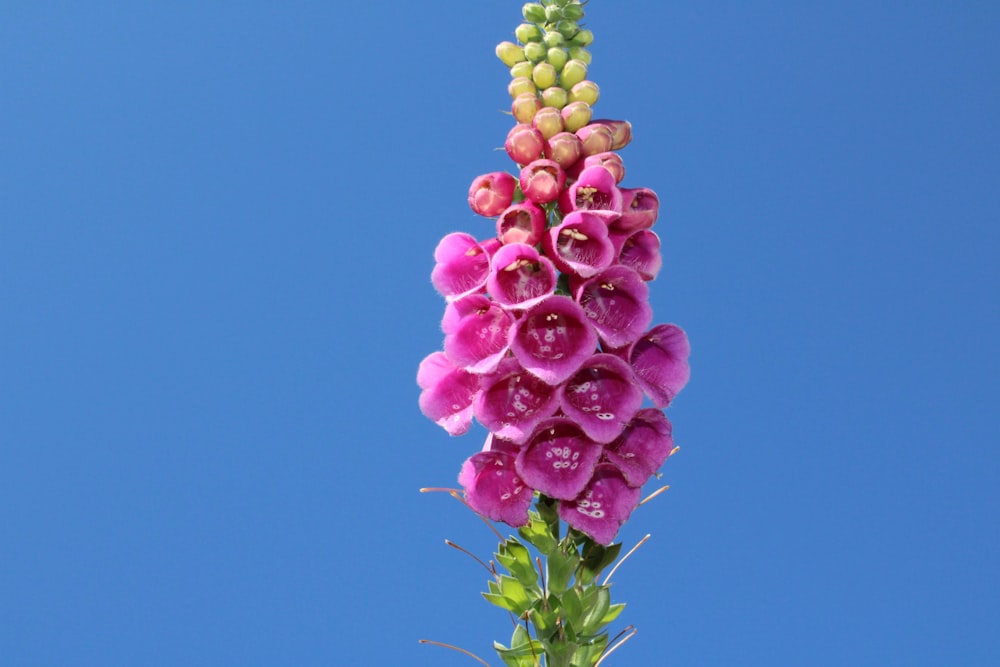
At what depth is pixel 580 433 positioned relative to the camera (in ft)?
14.0

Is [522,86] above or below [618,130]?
above

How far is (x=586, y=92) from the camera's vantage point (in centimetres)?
464

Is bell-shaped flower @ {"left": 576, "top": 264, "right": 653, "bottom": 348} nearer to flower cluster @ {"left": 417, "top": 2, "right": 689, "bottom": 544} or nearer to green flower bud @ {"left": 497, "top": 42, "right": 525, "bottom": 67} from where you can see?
flower cluster @ {"left": 417, "top": 2, "right": 689, "bottom": 544}

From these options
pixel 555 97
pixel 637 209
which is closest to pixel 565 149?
pixel 555 97

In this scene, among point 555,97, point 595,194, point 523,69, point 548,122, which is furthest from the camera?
point 523,69

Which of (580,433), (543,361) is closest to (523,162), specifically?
(543,361)

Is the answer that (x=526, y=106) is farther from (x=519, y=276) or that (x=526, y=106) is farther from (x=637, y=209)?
(x=519, y=276)

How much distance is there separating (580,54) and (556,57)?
0.15 meters

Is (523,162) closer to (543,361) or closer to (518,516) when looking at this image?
(543,361)

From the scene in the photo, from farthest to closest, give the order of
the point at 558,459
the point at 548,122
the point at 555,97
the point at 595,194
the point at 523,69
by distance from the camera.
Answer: the point at 523,69 → the point at 555,97 → the point at 548,122 → the point at 595,194 → the point at 558,459

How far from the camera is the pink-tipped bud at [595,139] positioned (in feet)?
14.8

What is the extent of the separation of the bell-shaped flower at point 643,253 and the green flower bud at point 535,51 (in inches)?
41.2

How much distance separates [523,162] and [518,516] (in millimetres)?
1684

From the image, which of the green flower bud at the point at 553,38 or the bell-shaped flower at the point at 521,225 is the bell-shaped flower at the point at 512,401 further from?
the green flower bud at the point at 553,38
